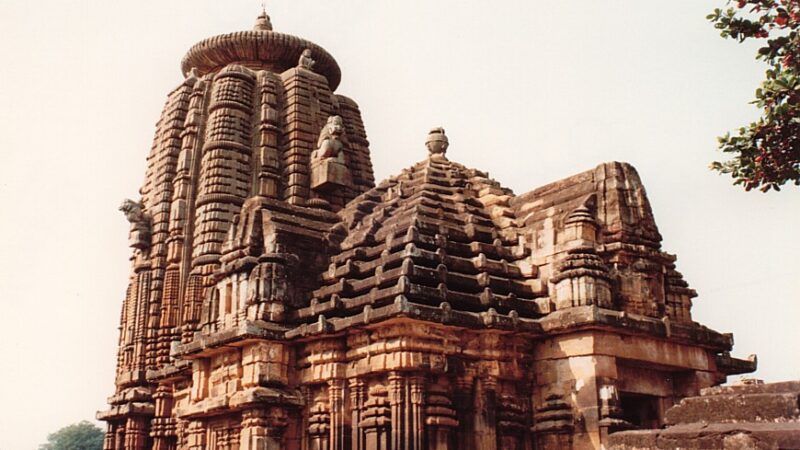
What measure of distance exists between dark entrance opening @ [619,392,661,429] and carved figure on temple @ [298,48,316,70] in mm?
16026

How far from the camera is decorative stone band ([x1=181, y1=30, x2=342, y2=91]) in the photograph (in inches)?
1129

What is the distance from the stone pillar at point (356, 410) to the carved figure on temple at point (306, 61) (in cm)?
1509

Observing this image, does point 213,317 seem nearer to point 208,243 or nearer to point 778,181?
point 208,243

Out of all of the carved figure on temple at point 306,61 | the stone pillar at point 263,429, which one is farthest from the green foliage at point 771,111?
the carved figure on temple at point 306,61

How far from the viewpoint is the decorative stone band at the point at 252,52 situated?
28.7m

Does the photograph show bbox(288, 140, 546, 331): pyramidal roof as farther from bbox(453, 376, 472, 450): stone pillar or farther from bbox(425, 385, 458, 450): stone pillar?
bbox(425, 385, 458, 450): stone pillar

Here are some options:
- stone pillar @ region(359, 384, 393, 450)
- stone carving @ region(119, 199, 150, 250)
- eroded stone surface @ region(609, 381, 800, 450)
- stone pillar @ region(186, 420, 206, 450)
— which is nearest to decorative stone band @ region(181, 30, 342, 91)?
stone carving @ region(119, 199, 150, 250)

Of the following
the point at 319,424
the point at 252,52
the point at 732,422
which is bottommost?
the point at 732,422

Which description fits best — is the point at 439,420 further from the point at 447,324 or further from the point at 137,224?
the point at 137,224

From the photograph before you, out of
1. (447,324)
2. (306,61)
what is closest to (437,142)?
(447,324)

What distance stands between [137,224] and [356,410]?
13852 mm

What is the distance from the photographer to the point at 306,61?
92.2 ft

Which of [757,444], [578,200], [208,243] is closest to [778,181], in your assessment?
[578,200]

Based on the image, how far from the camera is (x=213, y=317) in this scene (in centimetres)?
1767
